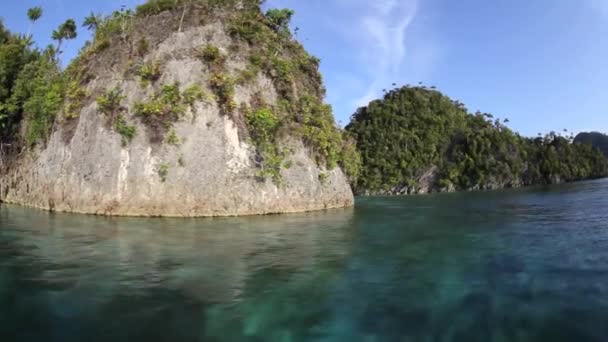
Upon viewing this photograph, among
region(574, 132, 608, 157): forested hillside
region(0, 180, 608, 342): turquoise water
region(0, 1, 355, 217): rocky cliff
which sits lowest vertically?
region(0, 180, 608, 342): turquoise water

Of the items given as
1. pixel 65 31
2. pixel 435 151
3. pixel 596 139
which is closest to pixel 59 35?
pixel 65 31

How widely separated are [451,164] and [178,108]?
198 ft

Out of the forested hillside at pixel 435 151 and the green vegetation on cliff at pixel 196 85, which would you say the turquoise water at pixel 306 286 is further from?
the forested hillside at pixel 435 151

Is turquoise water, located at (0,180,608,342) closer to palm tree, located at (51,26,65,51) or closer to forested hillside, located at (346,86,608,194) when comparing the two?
palm tree, located at (51,26,65,51)

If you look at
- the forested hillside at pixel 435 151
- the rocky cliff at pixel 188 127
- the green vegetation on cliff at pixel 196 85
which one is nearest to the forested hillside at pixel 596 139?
the forested hillside at pixel 435 151

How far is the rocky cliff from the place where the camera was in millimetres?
20500

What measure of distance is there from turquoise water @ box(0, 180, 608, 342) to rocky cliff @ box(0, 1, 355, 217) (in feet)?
20.7

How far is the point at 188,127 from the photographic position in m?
21.2

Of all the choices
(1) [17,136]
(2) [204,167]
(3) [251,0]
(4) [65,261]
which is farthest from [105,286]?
(1) [17,136]

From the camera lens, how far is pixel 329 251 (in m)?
11.3

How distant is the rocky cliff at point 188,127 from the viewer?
20.5 metres

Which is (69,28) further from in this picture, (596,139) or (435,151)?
(596,139)

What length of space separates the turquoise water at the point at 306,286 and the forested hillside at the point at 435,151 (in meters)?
52.0

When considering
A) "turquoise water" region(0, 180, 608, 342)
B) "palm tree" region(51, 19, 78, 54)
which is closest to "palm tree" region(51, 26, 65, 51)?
"palm tree" region(51, 19, 78, 54)
